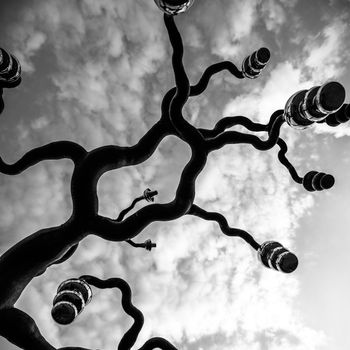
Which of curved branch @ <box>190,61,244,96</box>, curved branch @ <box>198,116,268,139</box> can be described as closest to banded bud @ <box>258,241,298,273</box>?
curved branch @ <box>198,116,268,139</box>

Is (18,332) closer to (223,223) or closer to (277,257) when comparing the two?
(277,257)

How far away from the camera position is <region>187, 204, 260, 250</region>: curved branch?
478cm

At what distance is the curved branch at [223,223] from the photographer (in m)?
4.78

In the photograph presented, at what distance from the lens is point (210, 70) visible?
565cm

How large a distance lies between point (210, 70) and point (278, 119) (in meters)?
1.96

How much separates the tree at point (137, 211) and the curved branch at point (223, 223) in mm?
20

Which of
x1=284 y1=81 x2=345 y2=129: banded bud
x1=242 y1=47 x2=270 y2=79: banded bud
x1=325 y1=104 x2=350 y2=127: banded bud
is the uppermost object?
x1=242 y1=47 x2=270 y2=79: banded bud

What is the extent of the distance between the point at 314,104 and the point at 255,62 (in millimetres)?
2885

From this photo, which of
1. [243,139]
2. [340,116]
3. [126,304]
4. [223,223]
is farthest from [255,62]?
[126,304]

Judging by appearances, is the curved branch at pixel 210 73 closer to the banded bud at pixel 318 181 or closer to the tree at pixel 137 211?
the tree at pixel 137 211

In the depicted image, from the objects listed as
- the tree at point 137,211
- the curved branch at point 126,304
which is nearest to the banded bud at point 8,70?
the tree at point 137,211

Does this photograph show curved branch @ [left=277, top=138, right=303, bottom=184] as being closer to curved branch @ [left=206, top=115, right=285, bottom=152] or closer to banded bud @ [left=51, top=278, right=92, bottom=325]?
curved branch @ [left=206, top=115, right=285, bottom=152]

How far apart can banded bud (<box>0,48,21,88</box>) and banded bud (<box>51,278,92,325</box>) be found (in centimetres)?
329

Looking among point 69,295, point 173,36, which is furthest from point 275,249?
Answer: point 173,36
